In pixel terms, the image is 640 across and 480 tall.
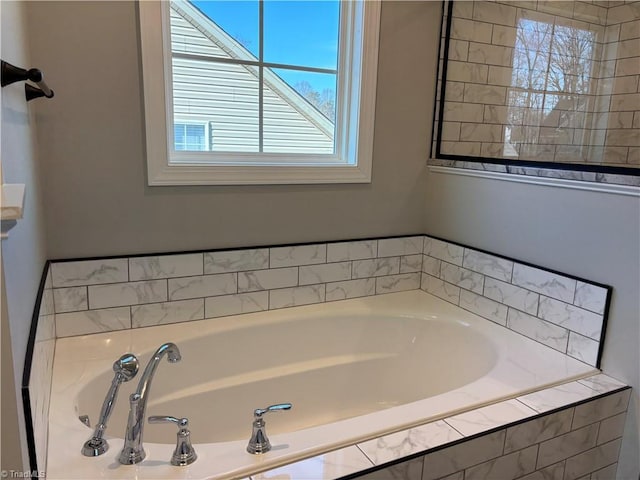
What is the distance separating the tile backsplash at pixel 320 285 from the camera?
6.07 ft

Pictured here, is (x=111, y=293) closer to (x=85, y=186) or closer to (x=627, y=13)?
(x=85, y=186)

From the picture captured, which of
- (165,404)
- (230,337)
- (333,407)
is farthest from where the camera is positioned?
(333,407)

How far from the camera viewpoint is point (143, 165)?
188cm

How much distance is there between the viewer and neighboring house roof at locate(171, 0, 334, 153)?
78.4 inches

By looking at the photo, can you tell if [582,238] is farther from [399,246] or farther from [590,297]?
[399,246]

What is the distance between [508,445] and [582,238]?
81cm

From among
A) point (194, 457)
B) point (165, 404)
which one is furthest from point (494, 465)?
point (165, 404)

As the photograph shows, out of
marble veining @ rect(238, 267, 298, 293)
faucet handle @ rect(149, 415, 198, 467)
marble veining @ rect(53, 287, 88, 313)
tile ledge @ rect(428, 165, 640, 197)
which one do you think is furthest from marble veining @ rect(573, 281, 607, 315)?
marble veining @ rect(53, 287, 88, 313)

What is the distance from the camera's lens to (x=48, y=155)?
1.74 m

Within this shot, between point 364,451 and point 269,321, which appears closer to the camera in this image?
point 364,451

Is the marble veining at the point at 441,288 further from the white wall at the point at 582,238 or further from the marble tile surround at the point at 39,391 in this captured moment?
the marble tile surround at the point at 39,391

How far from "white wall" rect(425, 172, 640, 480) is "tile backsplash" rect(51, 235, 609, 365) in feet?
0.18

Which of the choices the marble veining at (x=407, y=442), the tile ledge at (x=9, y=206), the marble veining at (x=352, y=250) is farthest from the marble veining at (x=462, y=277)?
the tile ledge at (x=9, y=206)

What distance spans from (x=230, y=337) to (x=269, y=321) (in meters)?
0.18
